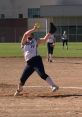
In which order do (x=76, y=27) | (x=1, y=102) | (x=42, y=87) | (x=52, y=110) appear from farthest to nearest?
(x=76, y=27), (x=42, y=87), (x=1, y=102), (x=52, y=110)

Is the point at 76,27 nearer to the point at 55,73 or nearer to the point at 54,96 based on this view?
the point at 55,73

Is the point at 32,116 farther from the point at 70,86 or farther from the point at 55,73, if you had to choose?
the point at 55,73

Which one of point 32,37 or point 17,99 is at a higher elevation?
point 32,37

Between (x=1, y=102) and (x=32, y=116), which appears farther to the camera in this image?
(x=1, y=102)

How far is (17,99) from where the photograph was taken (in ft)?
43.4

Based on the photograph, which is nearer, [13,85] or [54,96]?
[54,96]

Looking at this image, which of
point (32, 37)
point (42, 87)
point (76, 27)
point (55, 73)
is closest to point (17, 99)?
point (32, 37)

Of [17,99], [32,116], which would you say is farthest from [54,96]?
[32,116]

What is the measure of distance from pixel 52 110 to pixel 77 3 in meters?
78.8

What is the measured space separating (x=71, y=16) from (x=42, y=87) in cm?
7183

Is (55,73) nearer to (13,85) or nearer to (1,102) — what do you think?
(13,85)

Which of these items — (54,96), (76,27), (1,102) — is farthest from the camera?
(76,27)

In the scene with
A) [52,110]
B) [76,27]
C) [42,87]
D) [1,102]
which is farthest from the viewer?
[76,27]

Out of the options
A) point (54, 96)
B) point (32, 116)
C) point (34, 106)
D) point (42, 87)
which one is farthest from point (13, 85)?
point (32, 116)
